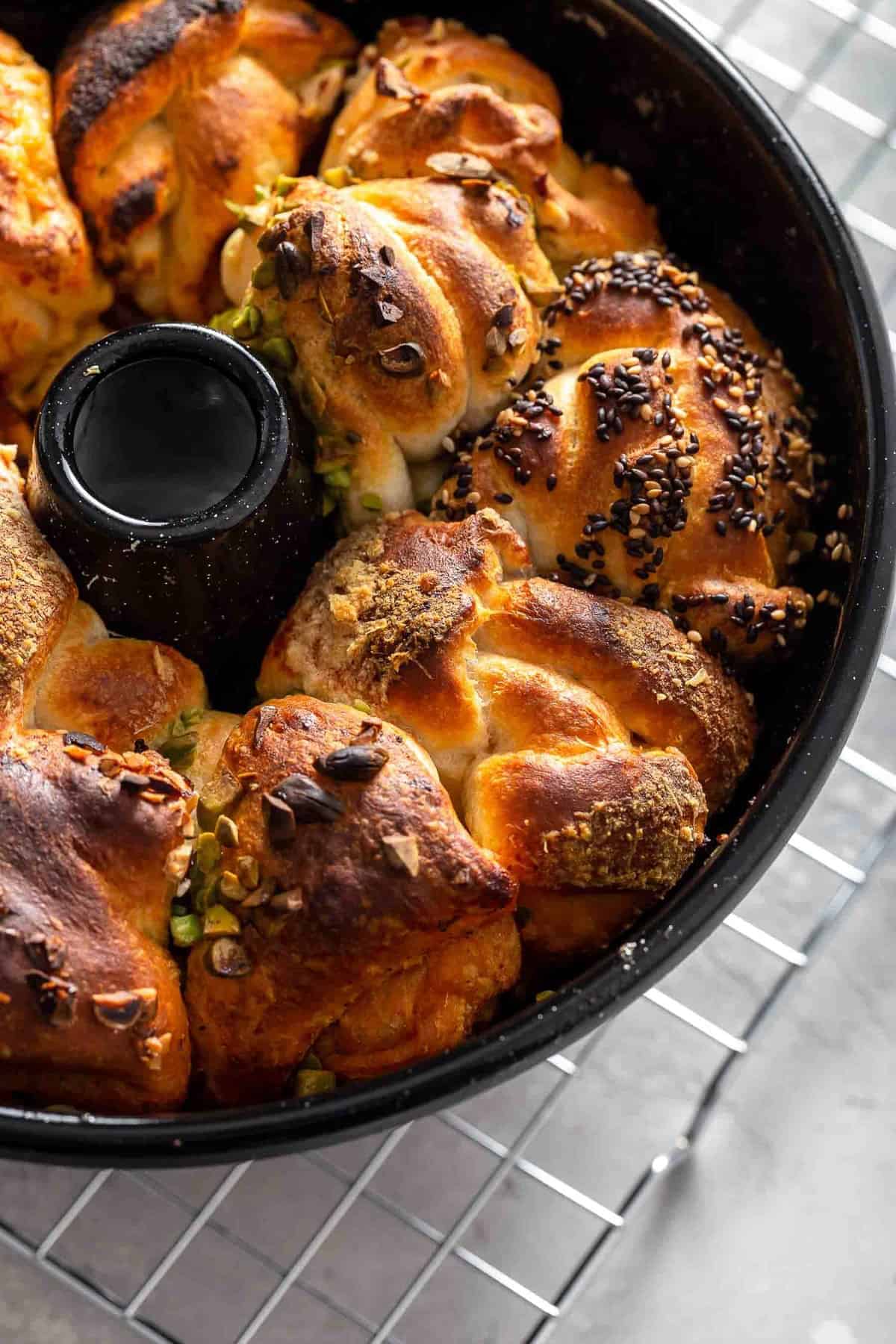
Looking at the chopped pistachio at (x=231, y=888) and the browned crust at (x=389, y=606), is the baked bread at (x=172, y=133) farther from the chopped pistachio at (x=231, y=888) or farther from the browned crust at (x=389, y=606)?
the chopped pistachio at (x=231, y=888)

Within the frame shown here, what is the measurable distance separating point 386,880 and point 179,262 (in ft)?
3.94

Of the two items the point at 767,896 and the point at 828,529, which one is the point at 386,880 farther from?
the point at 767,896

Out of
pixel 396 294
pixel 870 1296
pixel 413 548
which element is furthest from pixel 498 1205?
pixel 396 294

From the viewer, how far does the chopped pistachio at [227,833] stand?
197cm

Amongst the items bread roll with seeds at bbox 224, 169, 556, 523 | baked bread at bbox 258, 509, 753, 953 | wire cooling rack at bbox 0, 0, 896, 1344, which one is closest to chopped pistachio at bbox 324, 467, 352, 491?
bread roll with seeds at bbox 224, 169, 556, 523

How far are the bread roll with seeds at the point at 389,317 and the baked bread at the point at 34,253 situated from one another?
0.96 feet

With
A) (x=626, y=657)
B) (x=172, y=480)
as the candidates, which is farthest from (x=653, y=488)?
(x=172, y=480)

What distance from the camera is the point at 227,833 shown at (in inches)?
77.5

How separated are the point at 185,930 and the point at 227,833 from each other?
0.14 metres

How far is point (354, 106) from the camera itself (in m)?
2.49

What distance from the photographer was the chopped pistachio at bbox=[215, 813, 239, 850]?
1.97 m

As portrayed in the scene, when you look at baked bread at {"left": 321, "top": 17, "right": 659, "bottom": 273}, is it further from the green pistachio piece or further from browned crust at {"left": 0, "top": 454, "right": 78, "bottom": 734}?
browned crust at {"left": 0, "top": 454, "right": 78, "bottom": 734}

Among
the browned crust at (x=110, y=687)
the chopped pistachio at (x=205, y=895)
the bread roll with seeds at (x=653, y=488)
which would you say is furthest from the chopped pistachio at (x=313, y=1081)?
the bread roll with seeds at (x=653, y=488)

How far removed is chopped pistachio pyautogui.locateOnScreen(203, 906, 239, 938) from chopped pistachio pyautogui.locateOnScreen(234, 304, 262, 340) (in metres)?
0.86
